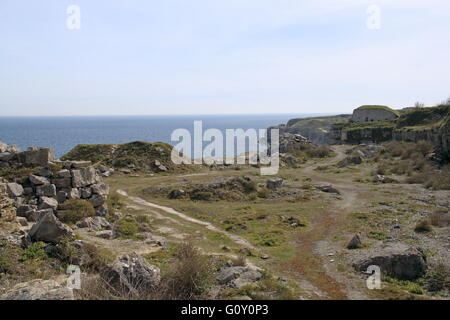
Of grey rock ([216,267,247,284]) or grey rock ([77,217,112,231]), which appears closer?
grey rock ([216,267,247,284])

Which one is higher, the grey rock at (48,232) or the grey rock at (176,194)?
the grey rock at (48,232)

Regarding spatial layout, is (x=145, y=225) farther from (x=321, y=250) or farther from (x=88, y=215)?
(x=321, y=250)

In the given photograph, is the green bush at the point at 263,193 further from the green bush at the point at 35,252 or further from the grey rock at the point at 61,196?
the green bush at the point at 35,252

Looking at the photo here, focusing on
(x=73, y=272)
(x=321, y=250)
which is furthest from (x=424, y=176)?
(x=73, y=272)

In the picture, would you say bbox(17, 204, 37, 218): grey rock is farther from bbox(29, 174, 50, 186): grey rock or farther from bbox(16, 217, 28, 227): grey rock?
bbox(29, 174, 50, 186): grey rock

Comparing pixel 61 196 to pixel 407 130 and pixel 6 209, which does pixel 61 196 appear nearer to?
pixel 6 209

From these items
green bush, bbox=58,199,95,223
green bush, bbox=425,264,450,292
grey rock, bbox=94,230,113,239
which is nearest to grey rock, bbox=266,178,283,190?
green bush, bbox=58,199,95,223

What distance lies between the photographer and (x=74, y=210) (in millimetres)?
19141

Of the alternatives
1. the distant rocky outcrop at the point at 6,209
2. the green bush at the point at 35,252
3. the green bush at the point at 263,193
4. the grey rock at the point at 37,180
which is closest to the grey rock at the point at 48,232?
the green bush at the point at 35,252

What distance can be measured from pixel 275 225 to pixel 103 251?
1029cm

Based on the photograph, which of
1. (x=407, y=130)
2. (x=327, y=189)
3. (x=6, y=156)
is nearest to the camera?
(x=6, y=156)

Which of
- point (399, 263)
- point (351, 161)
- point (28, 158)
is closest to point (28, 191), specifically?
point (28, 158)

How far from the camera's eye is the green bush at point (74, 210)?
18.6 meters

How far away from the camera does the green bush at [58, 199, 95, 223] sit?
18578 millimetres
